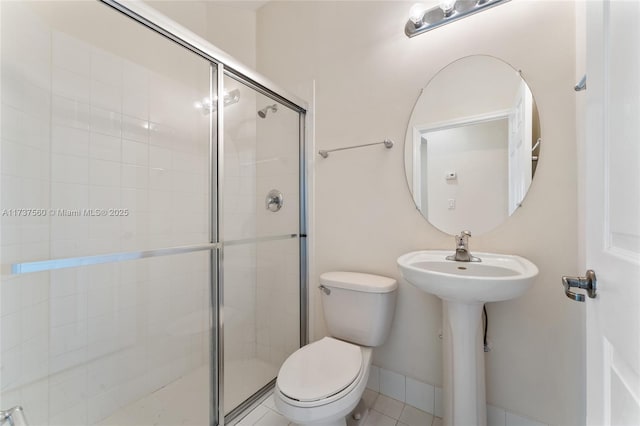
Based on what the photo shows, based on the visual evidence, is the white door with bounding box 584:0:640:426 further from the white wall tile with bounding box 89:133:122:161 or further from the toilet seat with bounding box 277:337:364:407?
the white wall tile with bounding box 89:133:122:161

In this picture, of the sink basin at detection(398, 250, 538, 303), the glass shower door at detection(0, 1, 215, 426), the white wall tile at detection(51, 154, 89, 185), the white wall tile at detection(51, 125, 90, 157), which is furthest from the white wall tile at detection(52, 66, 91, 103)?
the sink basin at detection(398, 250, 538, 303)

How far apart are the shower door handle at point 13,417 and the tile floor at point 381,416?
2.73 feet

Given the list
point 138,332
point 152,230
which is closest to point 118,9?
point 152,230

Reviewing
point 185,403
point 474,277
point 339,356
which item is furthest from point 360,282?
point 185,403

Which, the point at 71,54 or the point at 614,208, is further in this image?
A: the point at 71,54

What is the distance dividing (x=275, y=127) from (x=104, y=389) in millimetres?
1625

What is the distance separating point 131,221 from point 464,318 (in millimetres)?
1491

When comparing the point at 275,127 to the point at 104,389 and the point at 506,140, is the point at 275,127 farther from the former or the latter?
the point at 104,389

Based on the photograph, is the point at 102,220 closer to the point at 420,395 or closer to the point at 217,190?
the point at 217,190

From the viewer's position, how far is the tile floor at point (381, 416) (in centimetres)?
133

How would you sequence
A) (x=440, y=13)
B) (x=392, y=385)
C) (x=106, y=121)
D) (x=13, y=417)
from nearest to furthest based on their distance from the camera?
(x=13, y=417), (x=106, y=121), (x=440, y=13), (x=392, y=385)

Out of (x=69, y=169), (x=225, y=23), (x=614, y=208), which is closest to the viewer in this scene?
(x=614, y=208)

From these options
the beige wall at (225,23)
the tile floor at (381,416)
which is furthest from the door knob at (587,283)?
the beige wall at (225,23)

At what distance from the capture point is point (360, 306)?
1397 mm
